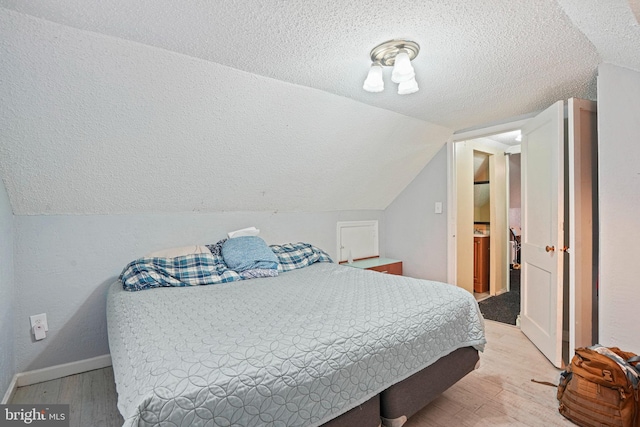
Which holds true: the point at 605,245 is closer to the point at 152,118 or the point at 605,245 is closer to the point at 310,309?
the point at 310,309

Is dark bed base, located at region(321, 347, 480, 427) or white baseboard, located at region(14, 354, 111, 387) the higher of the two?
dark bed base, located at region(321, 347, 480, 427)

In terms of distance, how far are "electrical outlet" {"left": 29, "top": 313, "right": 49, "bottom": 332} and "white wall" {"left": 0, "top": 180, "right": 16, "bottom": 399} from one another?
4.3 inches

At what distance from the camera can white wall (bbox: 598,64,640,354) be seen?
1834 mm

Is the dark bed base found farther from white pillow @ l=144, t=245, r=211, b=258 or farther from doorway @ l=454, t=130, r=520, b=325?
doorway @ l=454, t=130, r=520, b=325

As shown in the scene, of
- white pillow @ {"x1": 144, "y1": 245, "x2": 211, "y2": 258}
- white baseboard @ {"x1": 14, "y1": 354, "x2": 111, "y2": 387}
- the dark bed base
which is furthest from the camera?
white pillow @ {"x1": 144, "y1": 245, "x2": 211, "y2": 258}

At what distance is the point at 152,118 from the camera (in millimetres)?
1902

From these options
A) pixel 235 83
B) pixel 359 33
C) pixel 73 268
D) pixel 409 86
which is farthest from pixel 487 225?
pixel 73 268

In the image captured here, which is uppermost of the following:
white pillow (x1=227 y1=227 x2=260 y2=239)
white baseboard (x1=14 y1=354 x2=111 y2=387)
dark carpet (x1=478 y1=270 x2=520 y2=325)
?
white pillow (x1=227 y1=227 x2=260 y2=239)

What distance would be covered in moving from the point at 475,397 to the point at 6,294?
2.81 meters

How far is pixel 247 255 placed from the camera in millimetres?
2447

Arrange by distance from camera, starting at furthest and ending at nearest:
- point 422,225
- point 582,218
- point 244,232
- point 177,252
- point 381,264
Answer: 1. point 422,225
2. point 381,264
3. point 244,232
4. point 177,252
5. point 582,218

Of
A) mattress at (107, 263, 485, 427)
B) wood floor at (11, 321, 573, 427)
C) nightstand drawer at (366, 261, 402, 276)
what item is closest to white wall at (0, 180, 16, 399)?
wood floor at (11, 321, 573, 427)

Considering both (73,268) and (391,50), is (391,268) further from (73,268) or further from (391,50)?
(73,268)

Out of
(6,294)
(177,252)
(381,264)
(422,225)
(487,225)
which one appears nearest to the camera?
(6,294)
